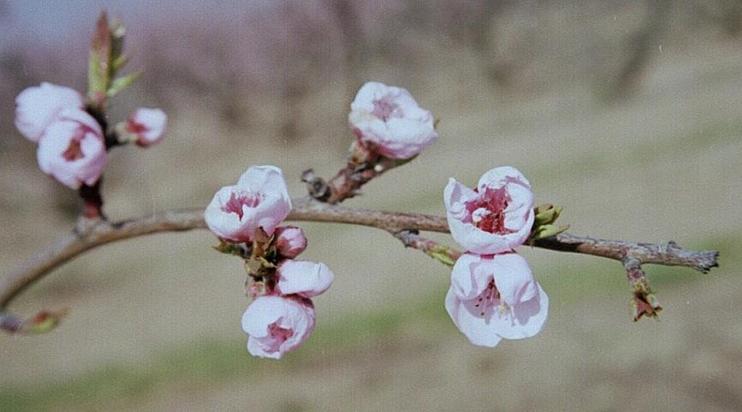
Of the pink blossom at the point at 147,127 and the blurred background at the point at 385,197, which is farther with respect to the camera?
the blurred background at the point at 385,197

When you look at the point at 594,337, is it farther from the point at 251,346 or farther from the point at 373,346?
the point at 251,346

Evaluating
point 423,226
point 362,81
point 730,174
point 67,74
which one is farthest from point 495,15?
point 423,226

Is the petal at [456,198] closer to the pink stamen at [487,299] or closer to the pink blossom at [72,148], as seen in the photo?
the pink stamen at [487,299]

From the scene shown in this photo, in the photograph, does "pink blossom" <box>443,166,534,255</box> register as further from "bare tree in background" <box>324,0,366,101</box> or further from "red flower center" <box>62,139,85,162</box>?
"bare tree in background" <box>324,0,366,101</box>

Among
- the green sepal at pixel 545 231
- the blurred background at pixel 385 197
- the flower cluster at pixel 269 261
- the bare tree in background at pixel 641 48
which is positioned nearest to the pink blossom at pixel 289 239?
the flower cluster at pixel 269 261

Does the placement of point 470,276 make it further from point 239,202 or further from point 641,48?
point 641,48

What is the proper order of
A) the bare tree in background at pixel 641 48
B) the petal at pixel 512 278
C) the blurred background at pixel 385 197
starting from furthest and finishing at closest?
the bare tree in background at pixel 641 48, the blurred background at pixel 385 197, the petal at pixel 512 278

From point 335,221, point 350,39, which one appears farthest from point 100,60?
point 350,39
